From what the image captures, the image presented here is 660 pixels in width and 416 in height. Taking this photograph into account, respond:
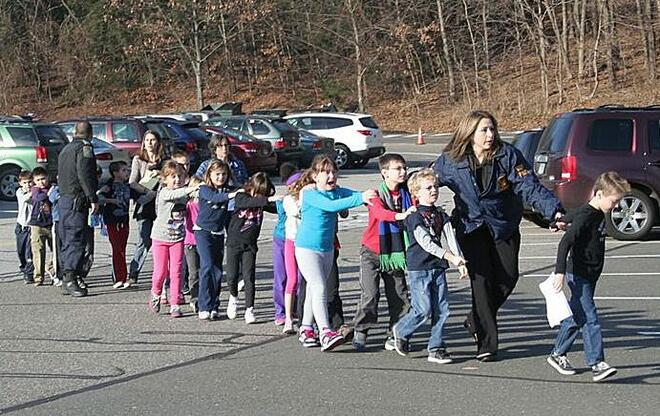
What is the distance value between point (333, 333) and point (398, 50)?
47740mm

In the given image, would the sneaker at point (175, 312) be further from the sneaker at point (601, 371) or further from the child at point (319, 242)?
the sneaker at point (601, 371)

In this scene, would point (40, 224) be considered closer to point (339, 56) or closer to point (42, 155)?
point (42, 155)

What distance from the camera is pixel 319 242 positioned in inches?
363

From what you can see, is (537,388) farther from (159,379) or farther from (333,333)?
(159,379)

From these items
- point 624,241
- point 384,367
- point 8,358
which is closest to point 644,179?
point 624,241

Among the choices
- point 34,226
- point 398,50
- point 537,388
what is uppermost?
point 398,50

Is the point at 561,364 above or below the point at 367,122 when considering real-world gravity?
below

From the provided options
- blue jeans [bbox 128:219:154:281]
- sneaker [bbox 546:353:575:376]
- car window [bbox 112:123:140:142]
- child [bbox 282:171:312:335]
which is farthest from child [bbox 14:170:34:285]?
car window [bbox 112:123:140:142]

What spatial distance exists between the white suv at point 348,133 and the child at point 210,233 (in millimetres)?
22554

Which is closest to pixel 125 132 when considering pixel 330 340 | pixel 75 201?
pixel 75 201

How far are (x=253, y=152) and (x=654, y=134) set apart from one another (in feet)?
47.7

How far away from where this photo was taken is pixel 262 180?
34.1 feet

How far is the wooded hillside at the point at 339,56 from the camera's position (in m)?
Result: 49.4

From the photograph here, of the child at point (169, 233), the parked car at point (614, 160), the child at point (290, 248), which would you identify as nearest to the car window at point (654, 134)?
the parked car at point (614, 160)
